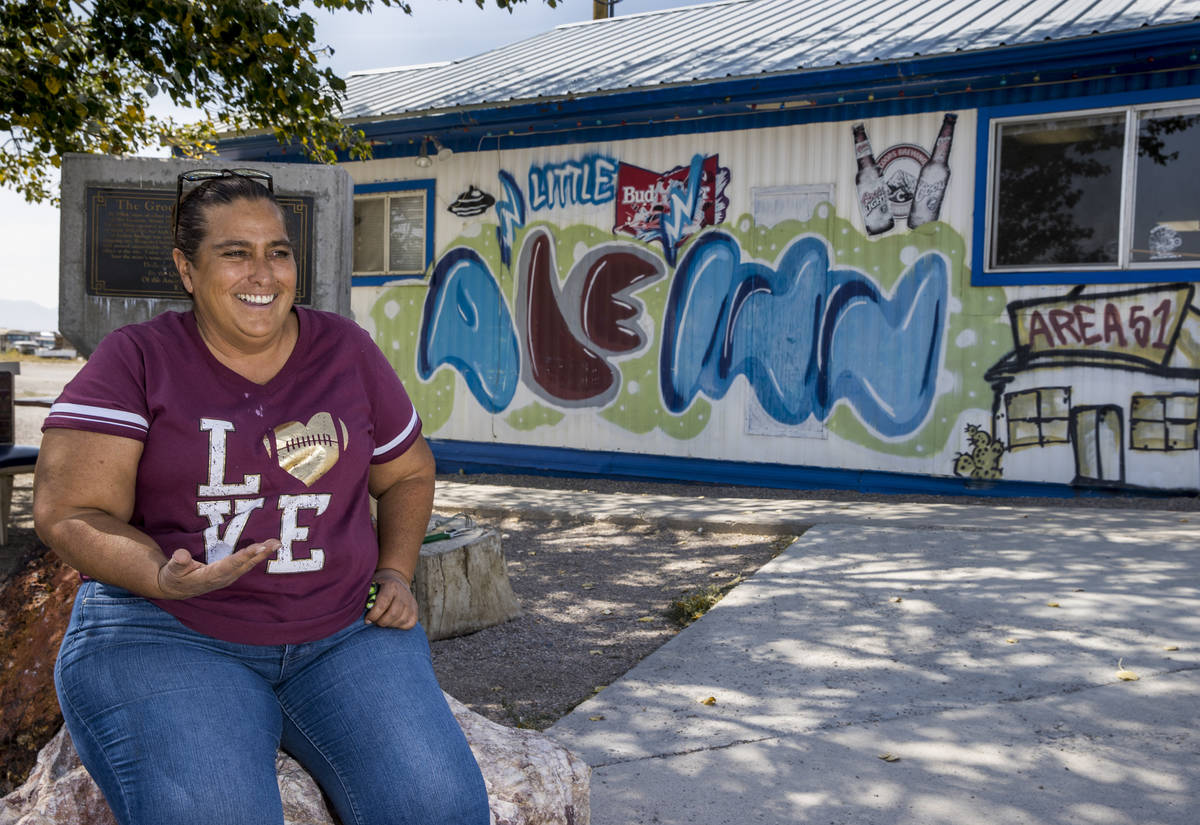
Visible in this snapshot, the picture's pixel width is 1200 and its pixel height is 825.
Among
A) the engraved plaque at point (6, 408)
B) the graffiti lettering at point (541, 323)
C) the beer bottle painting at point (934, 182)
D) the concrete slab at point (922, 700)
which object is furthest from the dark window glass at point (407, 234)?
the concrete slab at point (922, 700)

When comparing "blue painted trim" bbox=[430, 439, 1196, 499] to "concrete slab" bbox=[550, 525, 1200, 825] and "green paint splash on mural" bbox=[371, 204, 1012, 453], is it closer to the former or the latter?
"green paint splash on mural" bbox=[371, 204, 1012, 453]

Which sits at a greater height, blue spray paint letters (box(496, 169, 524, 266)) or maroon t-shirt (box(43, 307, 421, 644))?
blue spray paint letters (box(496, 169, 524, 266))

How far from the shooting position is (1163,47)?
22.7ft

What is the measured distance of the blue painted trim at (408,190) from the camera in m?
10.5

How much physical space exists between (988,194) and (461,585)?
5302 mm

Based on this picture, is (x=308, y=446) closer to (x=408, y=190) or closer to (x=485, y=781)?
(x=485, y=781)

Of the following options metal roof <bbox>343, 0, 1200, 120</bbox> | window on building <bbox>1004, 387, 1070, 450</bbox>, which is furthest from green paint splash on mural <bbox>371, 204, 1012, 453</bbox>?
metal roof <bbox>343, 0, 1200, 120</bbox>

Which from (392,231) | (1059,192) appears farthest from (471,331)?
(1059,192)

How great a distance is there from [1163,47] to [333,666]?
23.6ft

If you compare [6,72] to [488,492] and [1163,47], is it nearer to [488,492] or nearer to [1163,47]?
[488,492]

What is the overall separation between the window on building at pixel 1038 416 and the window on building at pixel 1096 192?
3.13ft

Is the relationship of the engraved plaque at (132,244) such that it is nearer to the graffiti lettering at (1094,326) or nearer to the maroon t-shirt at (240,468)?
the maroon t-shirt at (240,468)

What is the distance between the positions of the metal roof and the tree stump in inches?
191

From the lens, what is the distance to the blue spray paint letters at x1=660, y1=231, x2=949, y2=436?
8.06 metres
